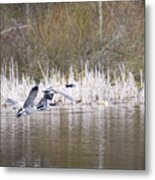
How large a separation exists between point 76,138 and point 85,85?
208 mm

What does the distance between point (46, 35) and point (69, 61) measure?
0.14 meters

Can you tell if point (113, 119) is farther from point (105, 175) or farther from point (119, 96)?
point (105, 175)

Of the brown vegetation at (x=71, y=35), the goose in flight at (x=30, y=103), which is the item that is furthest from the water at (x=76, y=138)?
the brown vegetation at (x=71, y=35)

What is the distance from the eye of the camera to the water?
1.76 meters

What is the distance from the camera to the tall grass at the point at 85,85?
1.77 m

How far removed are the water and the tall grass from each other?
4 cm

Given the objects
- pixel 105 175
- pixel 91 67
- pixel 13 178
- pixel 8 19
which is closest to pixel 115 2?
pixel 91 67

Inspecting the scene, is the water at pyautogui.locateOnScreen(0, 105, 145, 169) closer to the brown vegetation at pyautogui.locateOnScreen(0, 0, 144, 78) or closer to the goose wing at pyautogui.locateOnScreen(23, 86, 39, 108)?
the goose wing at pyautogui.locateOnScreen(23, 86, 39, 108)

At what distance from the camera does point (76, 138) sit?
1787 millimetres

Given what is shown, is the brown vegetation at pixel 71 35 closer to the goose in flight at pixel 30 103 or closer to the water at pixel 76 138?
the goose in flight at pixel 30 103

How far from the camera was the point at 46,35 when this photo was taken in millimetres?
1812

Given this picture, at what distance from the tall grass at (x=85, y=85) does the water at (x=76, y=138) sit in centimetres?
4

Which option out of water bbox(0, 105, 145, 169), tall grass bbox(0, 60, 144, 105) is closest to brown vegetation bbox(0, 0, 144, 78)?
tall grass bbox(0, 60, 144, 105)

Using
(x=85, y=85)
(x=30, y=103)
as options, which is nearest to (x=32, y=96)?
(x=30, y=103)
